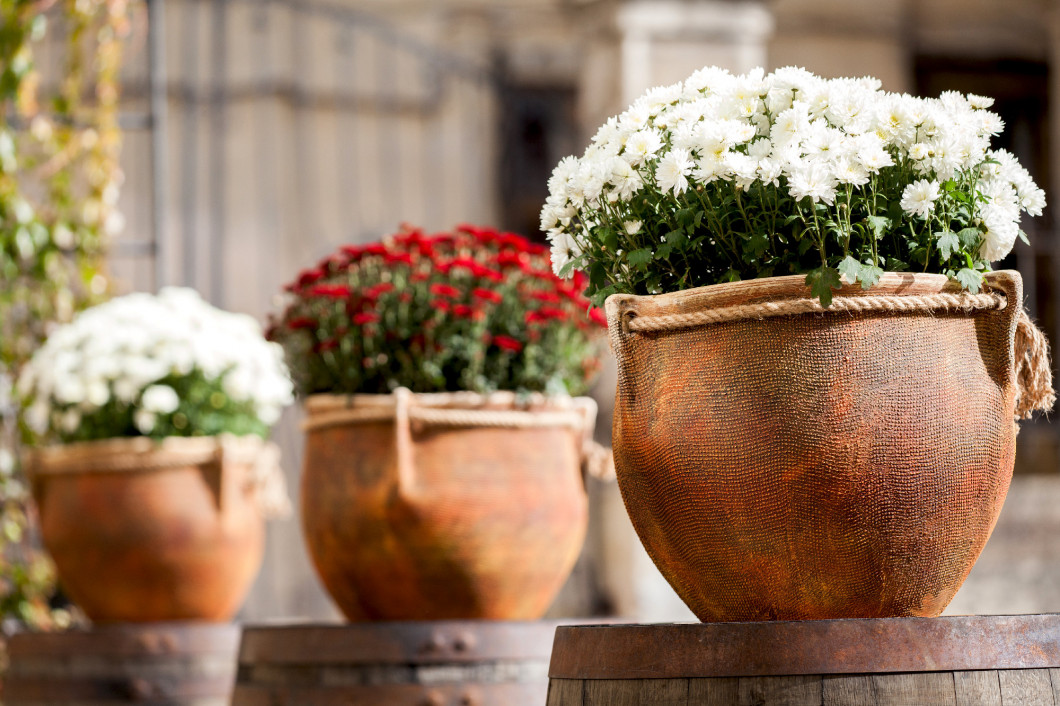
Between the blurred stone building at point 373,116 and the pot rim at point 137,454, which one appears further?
the blurred stone building at point 373,116

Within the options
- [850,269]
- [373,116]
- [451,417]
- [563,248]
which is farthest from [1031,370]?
[373,116]

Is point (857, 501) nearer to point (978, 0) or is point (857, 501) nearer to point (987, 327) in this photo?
point (987, 327)

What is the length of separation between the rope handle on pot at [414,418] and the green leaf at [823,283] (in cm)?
98

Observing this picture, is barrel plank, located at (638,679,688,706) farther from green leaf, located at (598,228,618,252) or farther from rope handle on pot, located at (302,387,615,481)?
rope handle on pot, located at (302,387,615,481)

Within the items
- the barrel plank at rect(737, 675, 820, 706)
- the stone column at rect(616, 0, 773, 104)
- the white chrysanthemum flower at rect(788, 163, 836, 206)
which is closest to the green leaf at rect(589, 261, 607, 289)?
the white chrysanthemum flower at rect(788, 163, 836, 206)

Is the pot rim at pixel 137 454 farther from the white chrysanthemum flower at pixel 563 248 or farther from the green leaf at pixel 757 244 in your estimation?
the green leaf at pixel 757 244

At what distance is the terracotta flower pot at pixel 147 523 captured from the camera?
292cm

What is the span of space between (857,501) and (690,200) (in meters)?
0.35

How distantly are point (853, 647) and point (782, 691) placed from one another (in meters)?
0.08

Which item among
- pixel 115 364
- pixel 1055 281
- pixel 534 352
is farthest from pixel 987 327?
pixel 1055 281

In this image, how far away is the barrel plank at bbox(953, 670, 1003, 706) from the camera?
4.10 ft

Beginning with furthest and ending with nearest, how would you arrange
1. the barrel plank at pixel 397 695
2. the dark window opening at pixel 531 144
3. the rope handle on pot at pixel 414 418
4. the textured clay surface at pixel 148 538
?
1. the dark window opening at pixel 531 144
2. the textured clay surface at pixel 148 538
3. the rope handle on pot at pixel 414 418
4. the barrel plank at pixel 397 695

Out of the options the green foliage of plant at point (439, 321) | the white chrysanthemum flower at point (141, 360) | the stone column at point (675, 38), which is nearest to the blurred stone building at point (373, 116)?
the stone column at point (675, 38)

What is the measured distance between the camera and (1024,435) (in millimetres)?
5766
